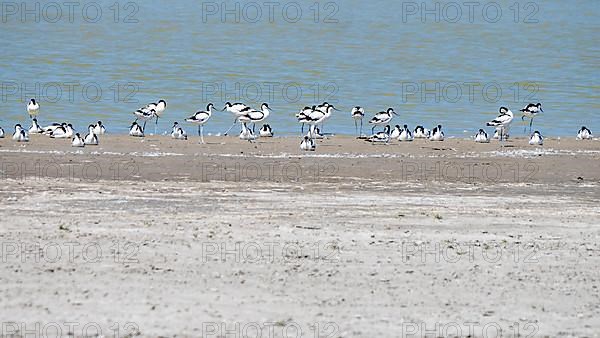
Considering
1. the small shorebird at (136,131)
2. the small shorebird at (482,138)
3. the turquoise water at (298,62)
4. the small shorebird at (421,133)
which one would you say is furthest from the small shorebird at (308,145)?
the turquoise water at (298,62)

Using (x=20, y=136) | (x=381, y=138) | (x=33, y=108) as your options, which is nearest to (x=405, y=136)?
(x=381, y=138)

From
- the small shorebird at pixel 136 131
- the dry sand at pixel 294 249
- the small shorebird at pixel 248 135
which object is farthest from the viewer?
the small shorebird at pixel 136 131

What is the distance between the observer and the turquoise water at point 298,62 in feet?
94.1

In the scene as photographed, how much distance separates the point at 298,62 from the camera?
38.4 m

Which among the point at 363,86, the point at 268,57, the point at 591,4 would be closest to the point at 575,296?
the point at 363,86

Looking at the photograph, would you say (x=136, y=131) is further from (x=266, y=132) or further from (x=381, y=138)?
(x=381, y=138)

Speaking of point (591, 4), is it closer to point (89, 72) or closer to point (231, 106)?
point (89, 72)

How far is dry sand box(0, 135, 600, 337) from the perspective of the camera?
7.90m

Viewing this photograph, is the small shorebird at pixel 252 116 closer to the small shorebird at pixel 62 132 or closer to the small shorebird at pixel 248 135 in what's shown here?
the small shorebird at pixel 248 135

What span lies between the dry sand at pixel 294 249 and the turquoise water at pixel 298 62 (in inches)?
337

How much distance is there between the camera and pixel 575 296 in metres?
8.79

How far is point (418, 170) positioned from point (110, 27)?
110 feet

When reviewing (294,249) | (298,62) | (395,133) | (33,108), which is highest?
(298,62)

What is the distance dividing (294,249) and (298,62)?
2855 cm
